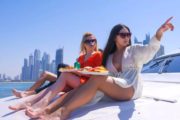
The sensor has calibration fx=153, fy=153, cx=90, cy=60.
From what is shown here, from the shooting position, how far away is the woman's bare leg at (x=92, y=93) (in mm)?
1380

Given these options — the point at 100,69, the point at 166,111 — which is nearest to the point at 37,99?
the point at 100,69

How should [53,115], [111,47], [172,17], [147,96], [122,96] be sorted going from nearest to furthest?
[53,115] → [172,17] → [122,96] → [147,96] → [111,47]

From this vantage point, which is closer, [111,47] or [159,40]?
[159,40]

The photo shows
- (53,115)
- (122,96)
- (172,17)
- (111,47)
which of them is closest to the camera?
(53,115)

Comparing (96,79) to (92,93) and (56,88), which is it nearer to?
(92,93)

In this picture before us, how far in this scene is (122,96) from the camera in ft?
5.58

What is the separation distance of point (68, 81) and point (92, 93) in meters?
0.54

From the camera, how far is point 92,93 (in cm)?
151

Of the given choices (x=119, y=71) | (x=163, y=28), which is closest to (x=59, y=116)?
(x=119, y=71)

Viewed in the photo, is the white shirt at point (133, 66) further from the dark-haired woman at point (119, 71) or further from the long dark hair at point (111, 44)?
the long dark hair at point (111, 44)

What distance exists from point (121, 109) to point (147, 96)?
0.55 metres

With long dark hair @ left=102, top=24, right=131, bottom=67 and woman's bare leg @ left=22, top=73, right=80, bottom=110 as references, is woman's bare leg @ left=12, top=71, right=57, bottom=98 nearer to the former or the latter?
woman's bare leg @ left=22, top=73, right=80, bottom=110

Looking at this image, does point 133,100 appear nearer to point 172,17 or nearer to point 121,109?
point 121,109

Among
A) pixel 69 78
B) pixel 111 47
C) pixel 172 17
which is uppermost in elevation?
pixel 172 17
